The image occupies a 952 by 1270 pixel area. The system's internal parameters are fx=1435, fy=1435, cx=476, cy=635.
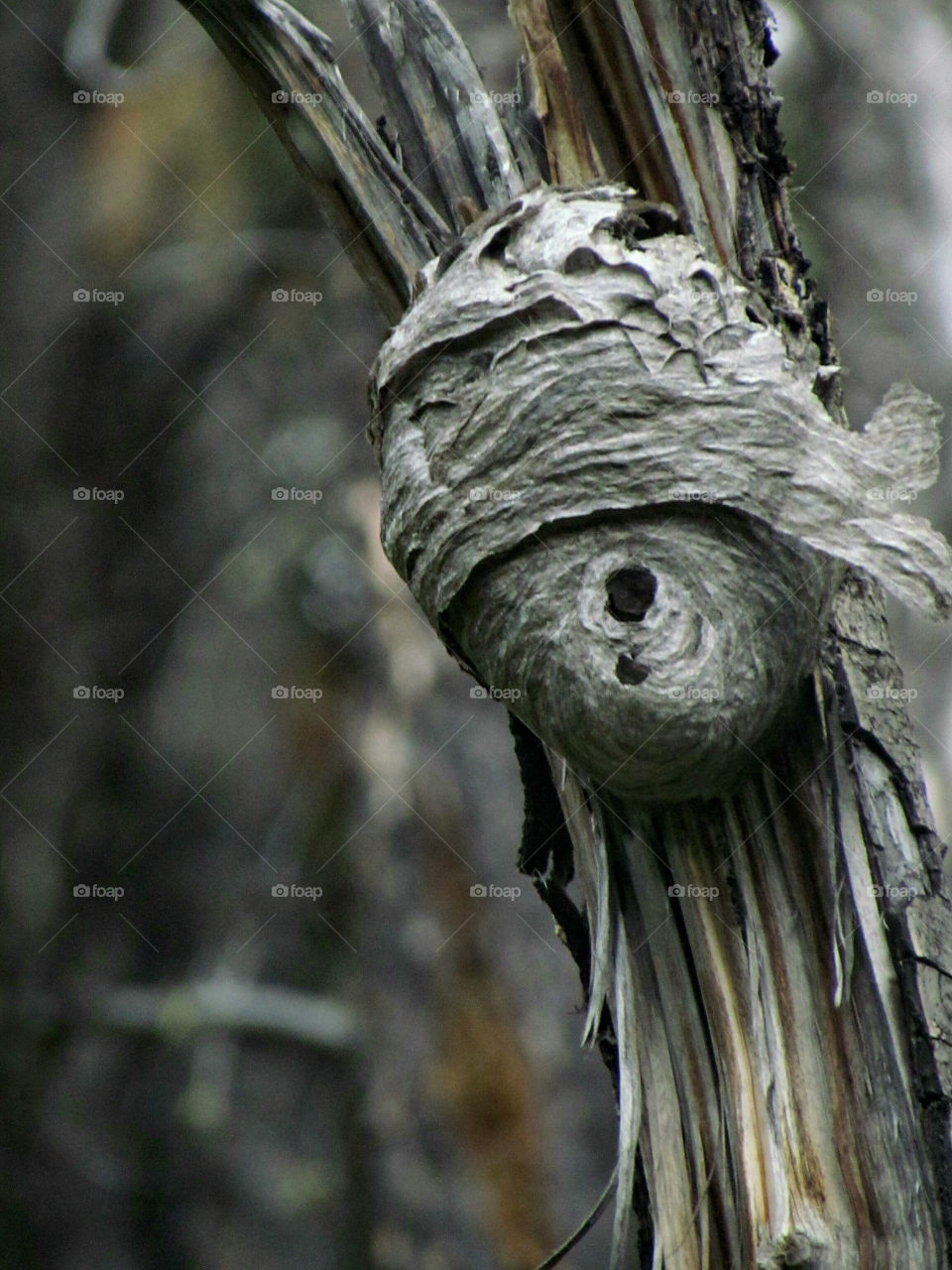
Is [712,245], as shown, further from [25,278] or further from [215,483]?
[25,278]

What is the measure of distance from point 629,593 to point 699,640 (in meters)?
0.13

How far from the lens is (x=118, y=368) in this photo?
662cm

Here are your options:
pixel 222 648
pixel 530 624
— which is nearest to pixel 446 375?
pixel 530 624

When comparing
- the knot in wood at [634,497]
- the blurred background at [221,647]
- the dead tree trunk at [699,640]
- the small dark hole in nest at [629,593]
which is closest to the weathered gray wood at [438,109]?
the dead tree trunk at [699,640]

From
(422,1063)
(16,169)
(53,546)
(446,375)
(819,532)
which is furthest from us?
(16,169)

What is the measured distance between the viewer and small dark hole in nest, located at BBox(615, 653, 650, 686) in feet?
6.00

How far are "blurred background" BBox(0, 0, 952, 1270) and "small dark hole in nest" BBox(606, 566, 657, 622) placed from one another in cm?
316

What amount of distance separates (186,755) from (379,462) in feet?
13.8

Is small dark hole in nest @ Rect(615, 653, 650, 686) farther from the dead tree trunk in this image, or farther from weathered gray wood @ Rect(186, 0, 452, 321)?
weathered gray wood @ Rect(186, 0, 452, 321)

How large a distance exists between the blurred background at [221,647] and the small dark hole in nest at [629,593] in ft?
10.4

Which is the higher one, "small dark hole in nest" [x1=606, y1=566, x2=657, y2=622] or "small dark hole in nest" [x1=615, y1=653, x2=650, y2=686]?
"small dark hole in nest" [x1=606, y1=566, x2=657, y2=622]

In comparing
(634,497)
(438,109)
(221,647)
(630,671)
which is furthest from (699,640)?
(221,647)

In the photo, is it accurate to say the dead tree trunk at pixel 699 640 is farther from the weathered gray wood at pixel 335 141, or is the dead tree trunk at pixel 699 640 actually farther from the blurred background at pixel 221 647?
the blurred background at pixel 221 647

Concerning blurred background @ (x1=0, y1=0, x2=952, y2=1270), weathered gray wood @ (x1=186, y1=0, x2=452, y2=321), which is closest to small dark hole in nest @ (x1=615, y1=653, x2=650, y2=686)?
weathered gray wood @ (x1=186, y1=0, x2=452, y2=321)
